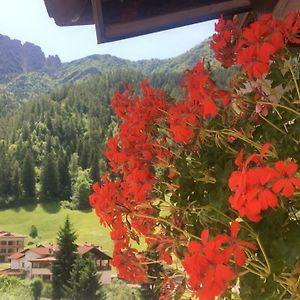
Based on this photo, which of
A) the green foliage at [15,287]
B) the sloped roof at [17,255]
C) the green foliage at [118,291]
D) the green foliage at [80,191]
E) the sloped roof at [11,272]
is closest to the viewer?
the green foliage at [118,291]

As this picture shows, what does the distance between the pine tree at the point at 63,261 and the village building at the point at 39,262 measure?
174 mm

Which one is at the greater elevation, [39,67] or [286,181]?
[39,67]

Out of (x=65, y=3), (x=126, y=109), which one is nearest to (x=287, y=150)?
(x=126, y=109)

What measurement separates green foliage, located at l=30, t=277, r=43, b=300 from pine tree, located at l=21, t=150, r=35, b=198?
12857 mm

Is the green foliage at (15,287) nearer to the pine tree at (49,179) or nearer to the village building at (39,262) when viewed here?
the village building at (39,262)

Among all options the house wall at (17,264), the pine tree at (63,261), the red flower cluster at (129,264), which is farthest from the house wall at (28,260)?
the red flower cluster at (129,264)

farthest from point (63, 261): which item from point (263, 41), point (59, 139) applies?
point (59, 139)

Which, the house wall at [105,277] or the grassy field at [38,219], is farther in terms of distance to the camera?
the grassy field at [38,219]

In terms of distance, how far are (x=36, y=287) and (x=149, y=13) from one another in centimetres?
1015

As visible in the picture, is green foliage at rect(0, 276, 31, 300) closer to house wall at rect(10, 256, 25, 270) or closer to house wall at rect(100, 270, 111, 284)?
house wall at rect(10, 256, 25, 270)

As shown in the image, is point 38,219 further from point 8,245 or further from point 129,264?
point 129,264

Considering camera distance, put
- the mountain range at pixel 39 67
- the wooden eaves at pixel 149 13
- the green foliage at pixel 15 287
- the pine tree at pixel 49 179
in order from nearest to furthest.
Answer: the wooden eaves at pixel 149 13 < the green foliage at pixel 15 287 < the pine tree at pixel 49 179 < the mountain range at pixel 39 67

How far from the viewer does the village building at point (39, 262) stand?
11398 millimetres

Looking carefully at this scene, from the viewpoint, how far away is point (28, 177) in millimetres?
23156
